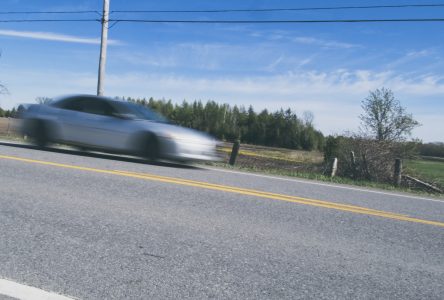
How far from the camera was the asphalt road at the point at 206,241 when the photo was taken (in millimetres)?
2828

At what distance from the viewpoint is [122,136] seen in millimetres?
9430

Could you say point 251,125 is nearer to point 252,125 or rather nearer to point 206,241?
point 252,125

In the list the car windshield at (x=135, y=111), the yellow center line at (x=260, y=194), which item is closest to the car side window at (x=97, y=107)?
the car windshield at (x=135, y=111)

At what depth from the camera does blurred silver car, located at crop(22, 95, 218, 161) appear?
9.21m

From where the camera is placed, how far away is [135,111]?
9.82m

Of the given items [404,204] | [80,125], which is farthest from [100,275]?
[80,125]

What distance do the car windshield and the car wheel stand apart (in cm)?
74

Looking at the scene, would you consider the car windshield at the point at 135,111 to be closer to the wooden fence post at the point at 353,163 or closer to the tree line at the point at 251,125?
the wooden fence post at the point at 353,163

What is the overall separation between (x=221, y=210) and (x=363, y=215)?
6.21 feet

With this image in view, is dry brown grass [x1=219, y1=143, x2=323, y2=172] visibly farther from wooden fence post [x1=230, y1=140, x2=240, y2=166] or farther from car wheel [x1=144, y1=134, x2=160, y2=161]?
car wheel [x1=144, y1=134, x2=160, y2=161]

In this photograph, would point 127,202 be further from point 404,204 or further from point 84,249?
point 404,204

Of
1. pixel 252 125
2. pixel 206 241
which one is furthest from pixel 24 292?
pixel 252 125

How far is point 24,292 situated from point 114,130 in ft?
23.7

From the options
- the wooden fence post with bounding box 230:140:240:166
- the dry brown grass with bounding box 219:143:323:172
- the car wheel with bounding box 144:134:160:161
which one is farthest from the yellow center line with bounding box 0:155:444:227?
the wooden fence post with bounding box 230:140:240:166
